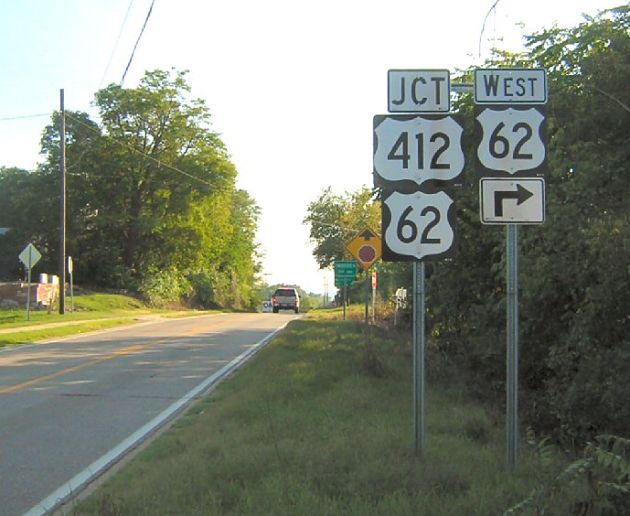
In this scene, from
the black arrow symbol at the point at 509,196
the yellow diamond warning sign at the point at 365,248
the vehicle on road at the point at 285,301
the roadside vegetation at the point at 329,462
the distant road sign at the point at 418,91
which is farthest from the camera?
the vehicle on road at the point at 285,301

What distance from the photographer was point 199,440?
743 centimetres

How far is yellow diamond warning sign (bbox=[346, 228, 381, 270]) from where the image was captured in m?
16.4

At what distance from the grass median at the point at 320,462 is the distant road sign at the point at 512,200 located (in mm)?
1918

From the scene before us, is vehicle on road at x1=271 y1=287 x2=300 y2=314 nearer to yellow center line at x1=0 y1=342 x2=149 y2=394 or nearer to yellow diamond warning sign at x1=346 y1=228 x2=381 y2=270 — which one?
yellow center line at x1=0 y1=342 x2=149 y2=394

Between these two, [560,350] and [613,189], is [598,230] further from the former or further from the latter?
[560,350]

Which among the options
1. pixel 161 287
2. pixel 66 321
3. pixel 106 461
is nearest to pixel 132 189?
pixel 161 287

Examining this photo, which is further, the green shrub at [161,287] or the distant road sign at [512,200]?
the green shrub at [161,287]

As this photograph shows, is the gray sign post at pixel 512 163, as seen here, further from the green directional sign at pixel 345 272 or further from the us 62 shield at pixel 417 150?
the green directional sign at pixel 345 272

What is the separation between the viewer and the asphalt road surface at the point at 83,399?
6.76 m

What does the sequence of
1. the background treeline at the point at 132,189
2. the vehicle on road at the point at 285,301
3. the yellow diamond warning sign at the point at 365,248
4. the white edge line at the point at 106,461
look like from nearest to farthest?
the white edge line at the point at 106,461, the yellow diamond warning sign at the point at 365,248, the background treeline at the point at 132,189, the vehicle on road at the point at 285,301

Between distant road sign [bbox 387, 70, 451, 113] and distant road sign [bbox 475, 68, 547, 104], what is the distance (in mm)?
293

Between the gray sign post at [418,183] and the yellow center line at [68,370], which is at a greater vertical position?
the gray sign post at [418,183]

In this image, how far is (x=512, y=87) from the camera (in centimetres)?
584

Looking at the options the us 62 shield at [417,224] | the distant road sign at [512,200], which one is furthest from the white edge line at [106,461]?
the distant road sign at [512,200]
